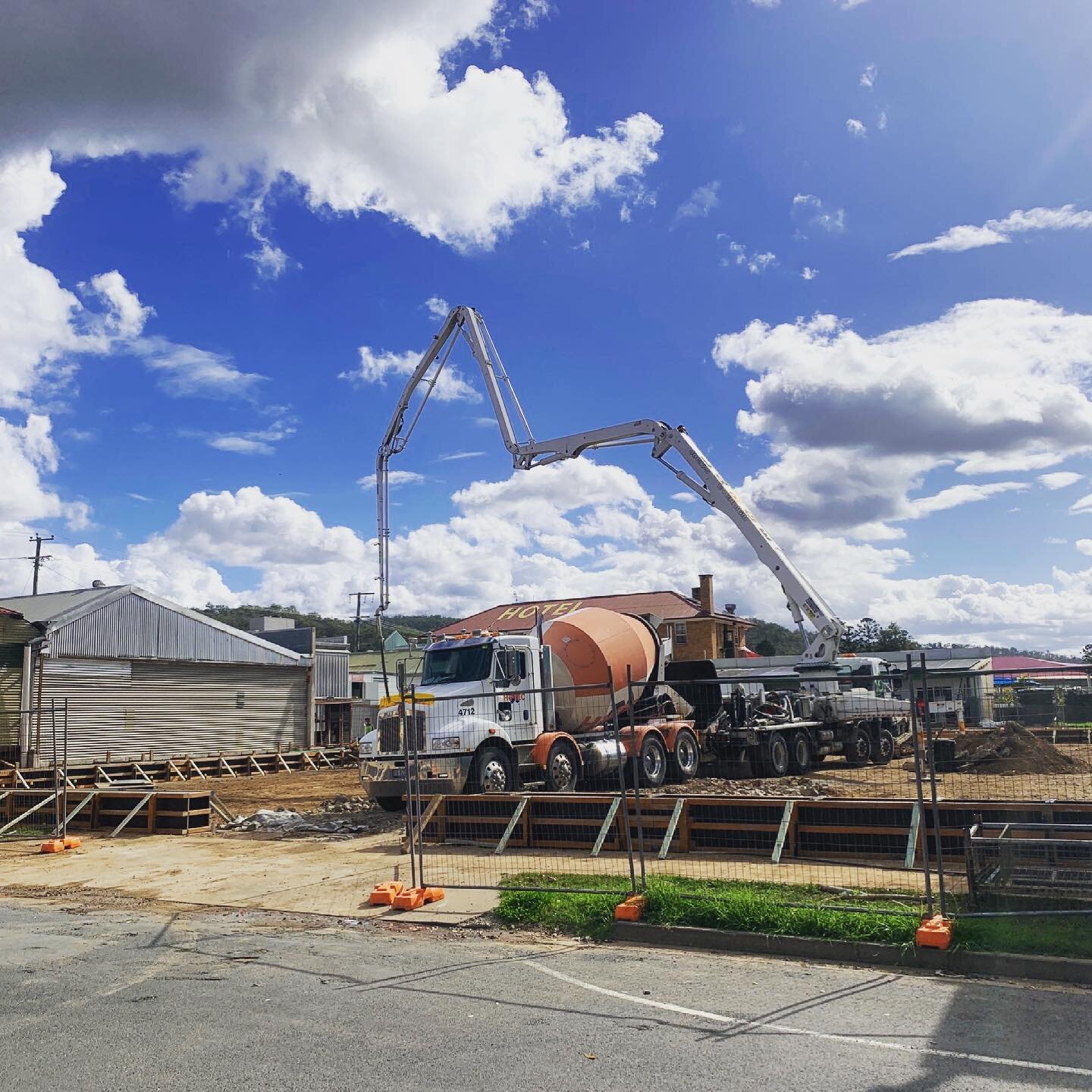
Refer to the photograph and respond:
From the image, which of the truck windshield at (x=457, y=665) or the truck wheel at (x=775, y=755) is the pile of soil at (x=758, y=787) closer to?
the truck wheel at (x=775, y=755)

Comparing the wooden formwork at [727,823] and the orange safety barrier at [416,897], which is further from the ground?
the wooden formwork at [727,823]

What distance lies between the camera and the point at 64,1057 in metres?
5.65

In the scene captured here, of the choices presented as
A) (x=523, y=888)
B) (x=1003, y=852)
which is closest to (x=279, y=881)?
(x=523, y=888)

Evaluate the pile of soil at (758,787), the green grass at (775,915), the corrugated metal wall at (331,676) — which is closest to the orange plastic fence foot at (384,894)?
the green grass at (775,915)

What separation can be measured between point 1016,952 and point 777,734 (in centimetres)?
1575

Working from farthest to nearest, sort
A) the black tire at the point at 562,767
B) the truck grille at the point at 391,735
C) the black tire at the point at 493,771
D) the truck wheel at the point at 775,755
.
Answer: the truck wheel at the point at 775,755, the black tire at the point at 562,767, the black tire at the point at 493,771, the truck grille at the point at 391,735

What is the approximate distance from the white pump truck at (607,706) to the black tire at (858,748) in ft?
0.14

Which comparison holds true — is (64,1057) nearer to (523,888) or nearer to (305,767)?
(523,888)

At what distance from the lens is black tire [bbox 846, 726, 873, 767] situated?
26.6 m

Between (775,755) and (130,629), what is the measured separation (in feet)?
69.4

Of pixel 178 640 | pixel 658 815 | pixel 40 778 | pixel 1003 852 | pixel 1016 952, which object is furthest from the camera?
pixel 178 640

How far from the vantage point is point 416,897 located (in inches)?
403

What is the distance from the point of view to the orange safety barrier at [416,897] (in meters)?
10.2

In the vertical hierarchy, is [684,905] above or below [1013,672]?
below
